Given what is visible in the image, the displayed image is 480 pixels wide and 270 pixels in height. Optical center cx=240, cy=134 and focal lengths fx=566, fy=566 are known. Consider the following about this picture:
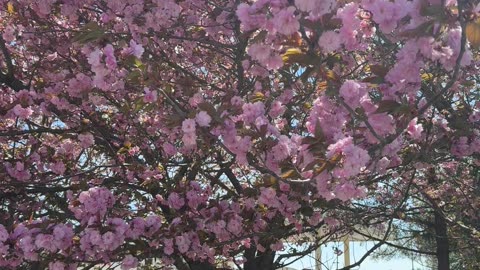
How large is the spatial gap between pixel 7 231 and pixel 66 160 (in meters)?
1.12

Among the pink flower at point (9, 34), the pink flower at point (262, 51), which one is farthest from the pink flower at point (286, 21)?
the pink flower at point (9, 34)

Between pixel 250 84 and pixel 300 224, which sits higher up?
pixel 250 84

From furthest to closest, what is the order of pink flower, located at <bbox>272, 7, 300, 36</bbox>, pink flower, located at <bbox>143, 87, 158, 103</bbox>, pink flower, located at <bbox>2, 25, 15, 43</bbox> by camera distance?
pink flower, located at <bbox>2, 25, 15, 43</bbox>, pink flower, located at <bbox>143, 87, 158, 103</bbox>, pink flower, located at <bbox>272, 7, 300, 36</bbox>

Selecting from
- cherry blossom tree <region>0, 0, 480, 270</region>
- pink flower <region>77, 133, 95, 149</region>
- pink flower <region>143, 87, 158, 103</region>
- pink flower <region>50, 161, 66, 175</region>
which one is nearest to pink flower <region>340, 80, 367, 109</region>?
cherry blossom tree <region>0, 0, 480, 270</region>

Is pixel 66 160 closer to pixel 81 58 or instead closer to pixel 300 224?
pixel 81 58

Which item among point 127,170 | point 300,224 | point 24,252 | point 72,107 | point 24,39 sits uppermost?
Result: point 24,39

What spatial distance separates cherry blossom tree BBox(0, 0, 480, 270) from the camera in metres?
2.11

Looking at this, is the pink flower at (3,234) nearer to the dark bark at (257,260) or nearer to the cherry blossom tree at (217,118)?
the cherry blossom tree at (217,118)

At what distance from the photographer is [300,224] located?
4.02 metres

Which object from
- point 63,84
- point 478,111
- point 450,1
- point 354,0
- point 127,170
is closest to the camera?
point 450,1

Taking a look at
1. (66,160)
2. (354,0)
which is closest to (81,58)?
(66,160)

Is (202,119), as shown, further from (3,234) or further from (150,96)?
(3,234)

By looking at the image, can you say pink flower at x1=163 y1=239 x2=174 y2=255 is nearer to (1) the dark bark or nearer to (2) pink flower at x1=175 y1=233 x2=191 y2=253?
(2) pink flower at x1=175 y1=233 x2=191 y2=253

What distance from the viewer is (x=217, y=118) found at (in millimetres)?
2359
